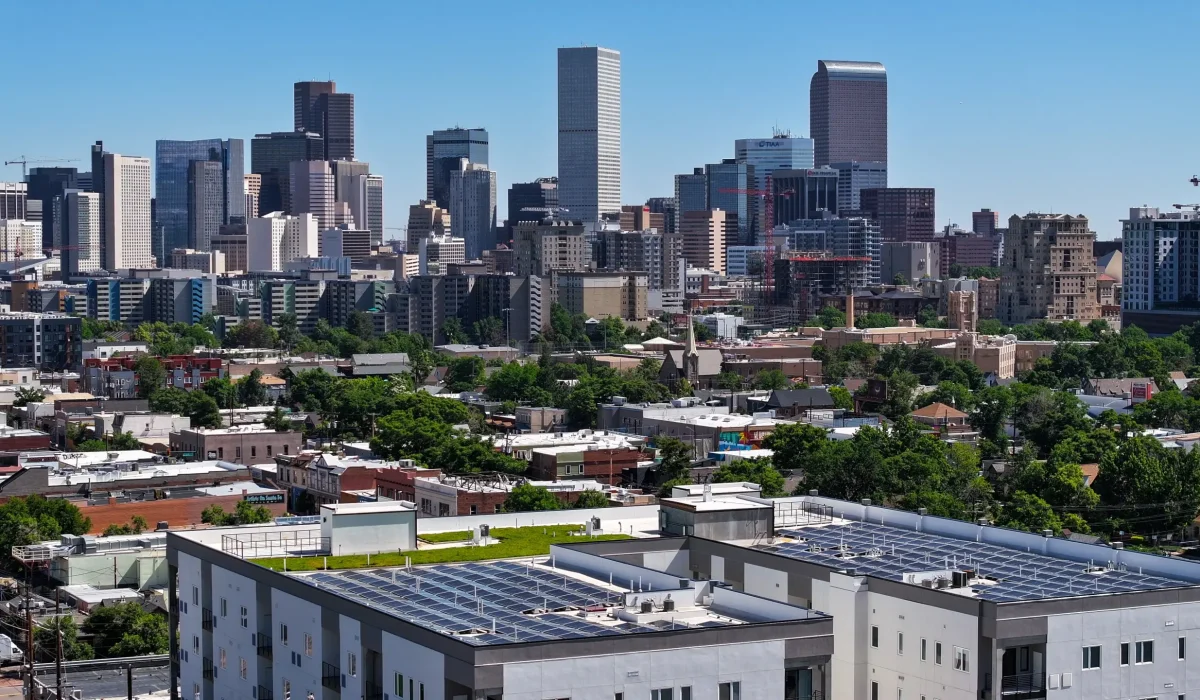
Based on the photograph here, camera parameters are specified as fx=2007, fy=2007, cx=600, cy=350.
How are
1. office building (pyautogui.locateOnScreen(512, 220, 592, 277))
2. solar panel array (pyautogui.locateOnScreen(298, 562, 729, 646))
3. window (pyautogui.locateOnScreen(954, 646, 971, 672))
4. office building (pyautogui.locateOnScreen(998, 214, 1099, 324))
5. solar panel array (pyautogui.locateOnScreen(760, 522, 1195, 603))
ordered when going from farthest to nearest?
office building (pyautogui.locateOnScreen(512, 220, 592, 277)) → office building (pyautogui.locateOnScreen(998, 214, 1099, 324)) → solar panel array (pyautogui.locateOnScreen(760, 522, 1195, 603)) → window (pyautogui.locateOnScreen(954, 646, 971, 672)) → solar panel array (pyautogui.locateOnScreen(298, 562, 729, 646))

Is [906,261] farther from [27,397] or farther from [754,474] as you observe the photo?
[754,474]

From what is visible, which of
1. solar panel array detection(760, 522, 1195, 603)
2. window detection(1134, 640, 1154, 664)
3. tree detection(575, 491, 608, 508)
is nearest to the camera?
window detection(1134, 640, 1154, 664)

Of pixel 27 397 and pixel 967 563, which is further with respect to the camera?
pixel 27 397

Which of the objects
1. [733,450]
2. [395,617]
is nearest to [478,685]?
[395,617]

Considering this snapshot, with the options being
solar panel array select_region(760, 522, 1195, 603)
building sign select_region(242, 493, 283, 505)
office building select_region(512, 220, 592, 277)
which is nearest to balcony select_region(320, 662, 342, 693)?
solar panel array select_region(760, 522, 1195, 603)

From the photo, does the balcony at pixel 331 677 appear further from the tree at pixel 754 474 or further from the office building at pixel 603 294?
the office building at pixel 603 294

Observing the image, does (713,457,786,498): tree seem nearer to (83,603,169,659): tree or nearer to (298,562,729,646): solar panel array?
(83,603,169,659): tree

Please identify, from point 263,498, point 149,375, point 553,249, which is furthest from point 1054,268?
point 263,498
